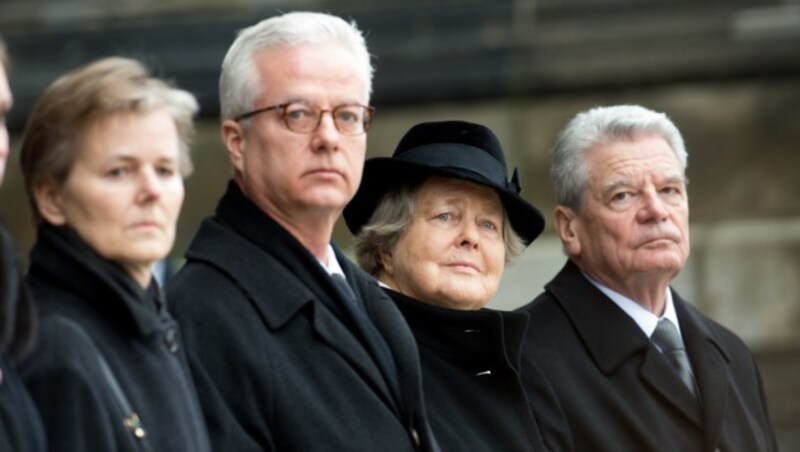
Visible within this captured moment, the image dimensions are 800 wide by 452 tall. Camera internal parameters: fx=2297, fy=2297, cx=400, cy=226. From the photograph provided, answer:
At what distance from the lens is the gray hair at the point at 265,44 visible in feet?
17.9

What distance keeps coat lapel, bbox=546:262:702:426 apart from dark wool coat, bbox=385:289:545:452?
48 cm

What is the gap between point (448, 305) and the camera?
19.9ft

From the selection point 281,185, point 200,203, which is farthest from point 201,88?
point 281,185

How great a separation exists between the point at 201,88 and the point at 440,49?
1.34m

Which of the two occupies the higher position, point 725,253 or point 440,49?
point 440,49

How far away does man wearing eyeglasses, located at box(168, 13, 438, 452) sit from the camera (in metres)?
5.16

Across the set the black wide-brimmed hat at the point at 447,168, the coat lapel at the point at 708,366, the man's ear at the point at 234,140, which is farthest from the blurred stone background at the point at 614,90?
the man's ear at the point at 234,140

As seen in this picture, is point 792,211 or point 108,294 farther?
point 792,211

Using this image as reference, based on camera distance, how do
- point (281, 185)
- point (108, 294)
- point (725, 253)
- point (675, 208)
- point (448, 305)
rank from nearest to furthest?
point (108, 294), point (281, 185), point (448, 305), point (675, 208), point (725, 253)

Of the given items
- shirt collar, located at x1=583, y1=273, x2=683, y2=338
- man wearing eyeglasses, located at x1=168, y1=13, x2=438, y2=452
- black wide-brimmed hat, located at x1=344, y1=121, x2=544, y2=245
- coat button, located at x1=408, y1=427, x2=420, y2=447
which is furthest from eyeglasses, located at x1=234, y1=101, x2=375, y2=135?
shirt collar, located at x1=583, y1=273, x2=683, y2=338

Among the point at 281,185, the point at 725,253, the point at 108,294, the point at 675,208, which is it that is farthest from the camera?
the point at 725,253

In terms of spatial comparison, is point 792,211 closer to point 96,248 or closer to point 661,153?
point 661,153

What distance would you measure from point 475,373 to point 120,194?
1591 mm

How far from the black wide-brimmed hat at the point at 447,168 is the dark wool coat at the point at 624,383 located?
31 centimetres
